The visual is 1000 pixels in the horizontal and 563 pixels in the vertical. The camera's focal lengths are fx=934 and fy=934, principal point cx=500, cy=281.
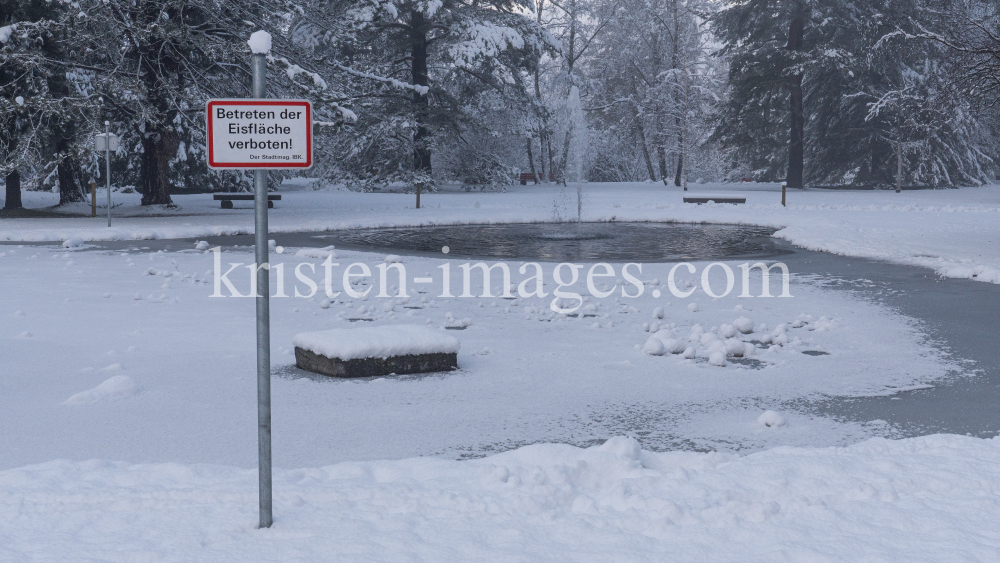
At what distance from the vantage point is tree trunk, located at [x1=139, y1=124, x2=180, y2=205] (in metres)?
31.2

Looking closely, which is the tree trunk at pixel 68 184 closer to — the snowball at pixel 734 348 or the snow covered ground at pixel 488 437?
the snow covered ground at pixel 488 437

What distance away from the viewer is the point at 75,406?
731 centimetres

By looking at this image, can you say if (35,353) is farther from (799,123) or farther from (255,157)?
(799,123)

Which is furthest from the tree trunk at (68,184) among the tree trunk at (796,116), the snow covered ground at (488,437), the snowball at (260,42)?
the snowball at (260,42)

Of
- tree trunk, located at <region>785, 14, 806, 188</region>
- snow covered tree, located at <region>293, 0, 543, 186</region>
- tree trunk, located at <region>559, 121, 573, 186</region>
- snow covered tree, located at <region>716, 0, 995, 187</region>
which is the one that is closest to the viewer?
snow covered tree, located at <region>293, 0, 543, 186</region>

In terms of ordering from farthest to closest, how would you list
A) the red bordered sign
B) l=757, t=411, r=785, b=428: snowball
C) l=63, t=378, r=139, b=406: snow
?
l=63, t=378, r=139, b=406: snow → l=757, t=411, r=785, b=428: snowball → the red bordered sign

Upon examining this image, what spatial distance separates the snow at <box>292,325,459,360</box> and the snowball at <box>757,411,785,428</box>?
9.92ft

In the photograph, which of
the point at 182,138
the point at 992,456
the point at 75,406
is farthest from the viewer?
the point at 182,138

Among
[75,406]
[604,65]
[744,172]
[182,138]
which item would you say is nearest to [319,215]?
[182,138]

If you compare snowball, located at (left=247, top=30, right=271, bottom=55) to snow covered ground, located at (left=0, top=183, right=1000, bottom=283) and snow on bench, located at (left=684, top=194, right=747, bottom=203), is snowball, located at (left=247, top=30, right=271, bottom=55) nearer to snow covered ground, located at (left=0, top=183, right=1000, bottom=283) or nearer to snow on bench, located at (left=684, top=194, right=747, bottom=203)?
snow covered ground, located at (left=0, top=183, right=1000, bottom=283)

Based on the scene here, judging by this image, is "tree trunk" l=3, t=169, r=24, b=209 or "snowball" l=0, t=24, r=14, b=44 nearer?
"snowball" l=0, t=24, r=14, b=44

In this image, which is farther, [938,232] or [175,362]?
[938,232]

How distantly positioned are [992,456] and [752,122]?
155ft

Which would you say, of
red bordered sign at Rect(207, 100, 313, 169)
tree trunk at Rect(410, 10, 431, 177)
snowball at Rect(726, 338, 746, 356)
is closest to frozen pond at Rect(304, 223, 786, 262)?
snowball at Rect(726, 338, 746, 356)
